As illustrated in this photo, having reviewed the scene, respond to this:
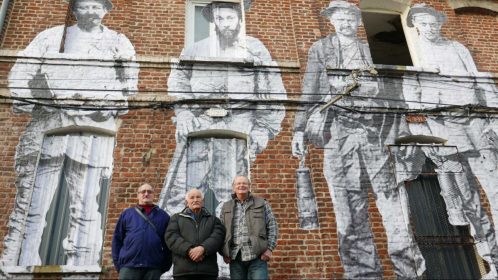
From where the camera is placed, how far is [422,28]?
9.01 meters

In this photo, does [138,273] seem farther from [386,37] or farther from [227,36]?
[386,37]

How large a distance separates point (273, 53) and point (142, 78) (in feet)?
8.29

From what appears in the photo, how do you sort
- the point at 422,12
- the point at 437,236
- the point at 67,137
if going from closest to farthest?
1. the point at 437,236
2. the point at 67,137
3. the point at 422,12

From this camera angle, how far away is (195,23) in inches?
334

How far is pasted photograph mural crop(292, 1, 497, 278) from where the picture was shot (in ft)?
21.8

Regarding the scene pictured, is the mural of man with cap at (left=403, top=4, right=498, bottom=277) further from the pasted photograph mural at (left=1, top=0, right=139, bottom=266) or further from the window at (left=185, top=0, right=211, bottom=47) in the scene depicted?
the pasted photograph mural at (left=1, top=0, right=139, bottom=266)

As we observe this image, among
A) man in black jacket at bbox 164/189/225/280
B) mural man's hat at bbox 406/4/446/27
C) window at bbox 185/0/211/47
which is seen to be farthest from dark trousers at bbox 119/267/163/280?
mural man's hat at bbox 406/4/446/27

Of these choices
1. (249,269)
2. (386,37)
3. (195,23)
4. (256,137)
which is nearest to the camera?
(249,269)

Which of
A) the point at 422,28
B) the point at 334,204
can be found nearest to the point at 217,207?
the point at 334,204

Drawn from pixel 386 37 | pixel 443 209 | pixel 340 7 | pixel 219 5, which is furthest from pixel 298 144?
pixel 386 37

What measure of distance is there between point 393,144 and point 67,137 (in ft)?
18.6

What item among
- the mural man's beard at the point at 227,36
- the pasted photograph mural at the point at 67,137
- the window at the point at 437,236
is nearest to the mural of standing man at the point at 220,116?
the mural man's beard at the point at 227,36

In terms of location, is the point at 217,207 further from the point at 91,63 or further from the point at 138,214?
the point at 91,63

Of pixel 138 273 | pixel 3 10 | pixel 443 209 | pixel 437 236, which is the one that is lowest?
pixel 138 273
